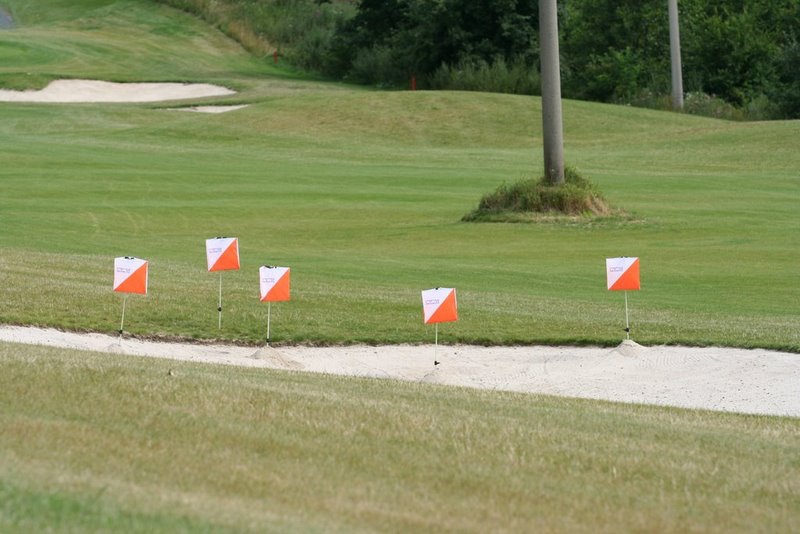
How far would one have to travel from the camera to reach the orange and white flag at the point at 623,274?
14289mm

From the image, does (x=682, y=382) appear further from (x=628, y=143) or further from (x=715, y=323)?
(x=628, y=143)

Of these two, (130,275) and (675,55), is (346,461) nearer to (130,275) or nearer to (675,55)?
(130,275)

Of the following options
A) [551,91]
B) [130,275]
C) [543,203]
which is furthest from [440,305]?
[551,91]

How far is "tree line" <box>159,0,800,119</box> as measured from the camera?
198 ft

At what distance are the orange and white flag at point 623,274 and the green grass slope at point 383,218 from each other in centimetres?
63

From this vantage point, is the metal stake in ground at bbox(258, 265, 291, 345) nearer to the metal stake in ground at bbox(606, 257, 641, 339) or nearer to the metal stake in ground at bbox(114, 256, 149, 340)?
the metal stake in ground at bbox(114, 256, 149, 340)

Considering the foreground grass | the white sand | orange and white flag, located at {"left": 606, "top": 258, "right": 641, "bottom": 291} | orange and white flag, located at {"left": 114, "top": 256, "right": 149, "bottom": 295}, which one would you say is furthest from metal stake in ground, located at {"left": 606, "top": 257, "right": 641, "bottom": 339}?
orange and white flag, located at {"left": 114, "top": 256, "right": 149, "bottom": 295}

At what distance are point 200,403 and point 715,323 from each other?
8336 mm

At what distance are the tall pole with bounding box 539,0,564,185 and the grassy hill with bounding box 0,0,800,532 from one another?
6.10ft

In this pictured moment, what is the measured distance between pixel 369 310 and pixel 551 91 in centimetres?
1231

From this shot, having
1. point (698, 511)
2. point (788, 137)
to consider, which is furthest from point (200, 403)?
point (788, 137)

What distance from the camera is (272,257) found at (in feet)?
69.5

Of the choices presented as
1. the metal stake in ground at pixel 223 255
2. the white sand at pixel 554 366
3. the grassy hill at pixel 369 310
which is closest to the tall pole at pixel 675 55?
the grassy hill at pixel 369 310

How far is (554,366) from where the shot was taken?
13.6 metres
